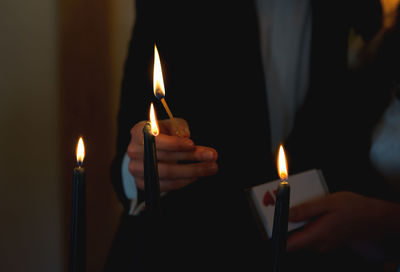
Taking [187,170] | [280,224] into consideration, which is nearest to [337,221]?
[187,170]

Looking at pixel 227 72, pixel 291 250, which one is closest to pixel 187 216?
pixel 291 250

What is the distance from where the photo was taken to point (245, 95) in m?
0.75

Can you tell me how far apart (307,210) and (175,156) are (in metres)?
0.21

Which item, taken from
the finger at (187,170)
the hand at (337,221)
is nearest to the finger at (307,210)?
the hand at (337,221)

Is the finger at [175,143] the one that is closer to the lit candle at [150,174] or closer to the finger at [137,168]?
the finger at [137,168]

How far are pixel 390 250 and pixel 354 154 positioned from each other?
0.23 metres

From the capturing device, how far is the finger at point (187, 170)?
415 mm

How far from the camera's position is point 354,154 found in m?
0.73

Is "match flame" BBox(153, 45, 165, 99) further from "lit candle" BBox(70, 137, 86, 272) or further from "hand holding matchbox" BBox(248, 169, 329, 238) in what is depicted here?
"hand holding matchbox" BBox(248, 169, 329, 238)

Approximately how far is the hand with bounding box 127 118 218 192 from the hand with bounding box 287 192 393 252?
0.15 metres

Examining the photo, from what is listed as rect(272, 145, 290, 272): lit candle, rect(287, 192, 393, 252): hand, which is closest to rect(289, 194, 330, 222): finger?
rect(287, 192, 393, 252): hand

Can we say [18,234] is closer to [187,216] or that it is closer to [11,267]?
[11,267]

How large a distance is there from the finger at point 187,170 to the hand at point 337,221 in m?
0.14

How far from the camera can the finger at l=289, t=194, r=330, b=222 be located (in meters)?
0.47
